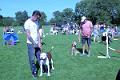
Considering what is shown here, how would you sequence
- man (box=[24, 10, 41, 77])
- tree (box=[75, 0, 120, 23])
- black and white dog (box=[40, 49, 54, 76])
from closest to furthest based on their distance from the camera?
man (box=[24, 10, 41, 77]), black and white dog (box=[40, 49, 54, 76]), tree (box=[75, 0, 120, 23])

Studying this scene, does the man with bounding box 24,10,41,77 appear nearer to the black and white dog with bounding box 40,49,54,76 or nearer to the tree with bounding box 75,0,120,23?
the black and white dog with bounding box 40,49,54,76

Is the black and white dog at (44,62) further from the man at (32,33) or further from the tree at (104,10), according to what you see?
the tree at (104,10)

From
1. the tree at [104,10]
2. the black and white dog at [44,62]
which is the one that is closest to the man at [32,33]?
the black and white dog at [44,62]

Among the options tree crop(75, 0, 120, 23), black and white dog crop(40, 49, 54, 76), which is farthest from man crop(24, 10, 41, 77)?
tree crop(75, 0, 120, 23)

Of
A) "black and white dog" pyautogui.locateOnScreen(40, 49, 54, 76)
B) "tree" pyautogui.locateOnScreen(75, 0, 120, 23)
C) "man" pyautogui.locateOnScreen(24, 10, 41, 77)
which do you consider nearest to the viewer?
"man" pyautogui.locateOnScreen(24, 10, 41, 77)

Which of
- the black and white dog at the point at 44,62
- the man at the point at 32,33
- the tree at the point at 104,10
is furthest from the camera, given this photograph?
the tree at the point at 104,10

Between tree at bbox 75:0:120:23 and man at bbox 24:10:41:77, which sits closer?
man at bbox 24:10:41:77

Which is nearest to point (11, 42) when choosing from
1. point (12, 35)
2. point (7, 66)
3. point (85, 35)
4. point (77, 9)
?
point (12, 35)

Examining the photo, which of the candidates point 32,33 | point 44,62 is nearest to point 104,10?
point 44,62

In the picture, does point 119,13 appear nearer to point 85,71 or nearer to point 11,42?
point 11,42

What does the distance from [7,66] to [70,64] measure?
2.53 m

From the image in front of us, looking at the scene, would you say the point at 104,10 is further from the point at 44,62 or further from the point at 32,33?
the point at 32,33

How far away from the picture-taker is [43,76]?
1170 centimetres

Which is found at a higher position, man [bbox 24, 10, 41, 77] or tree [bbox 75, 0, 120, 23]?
tree [bbox 75, 0, 120, 23]
